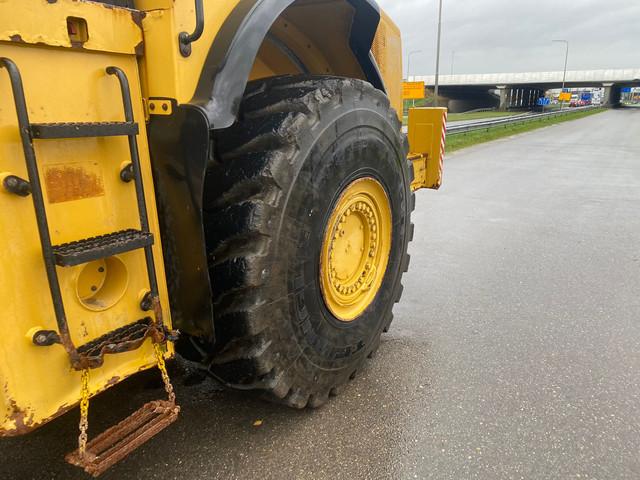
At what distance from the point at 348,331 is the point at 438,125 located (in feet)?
7.30

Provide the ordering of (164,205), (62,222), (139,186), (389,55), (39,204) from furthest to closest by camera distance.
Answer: (389,55) < (164,205) < (139,186) < (62,222) < (39,204)

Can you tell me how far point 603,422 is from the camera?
8.43 feet

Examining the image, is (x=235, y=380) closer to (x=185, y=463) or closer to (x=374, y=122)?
(x=185, y=463)

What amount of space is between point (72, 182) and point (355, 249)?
1.47m

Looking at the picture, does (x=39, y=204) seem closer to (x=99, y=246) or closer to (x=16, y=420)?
(x=99, y=246)

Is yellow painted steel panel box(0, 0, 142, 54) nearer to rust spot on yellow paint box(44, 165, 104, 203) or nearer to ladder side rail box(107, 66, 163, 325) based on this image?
ladder side rail box(107, 66, 163, 325)

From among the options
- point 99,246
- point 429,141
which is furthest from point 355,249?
point 429,141

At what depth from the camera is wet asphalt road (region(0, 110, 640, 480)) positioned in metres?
2.25

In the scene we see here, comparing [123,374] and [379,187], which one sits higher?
[379,187]

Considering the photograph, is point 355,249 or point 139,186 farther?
point 355,249

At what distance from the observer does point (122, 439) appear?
5.81ft

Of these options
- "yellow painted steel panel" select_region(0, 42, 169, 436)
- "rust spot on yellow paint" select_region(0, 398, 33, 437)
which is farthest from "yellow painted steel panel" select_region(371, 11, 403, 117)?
"rust spot on yellow paint" select_region(0, 398, 33, 437)

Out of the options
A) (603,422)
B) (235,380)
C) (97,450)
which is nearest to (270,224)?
(235,380)

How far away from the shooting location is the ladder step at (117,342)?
1666mm
